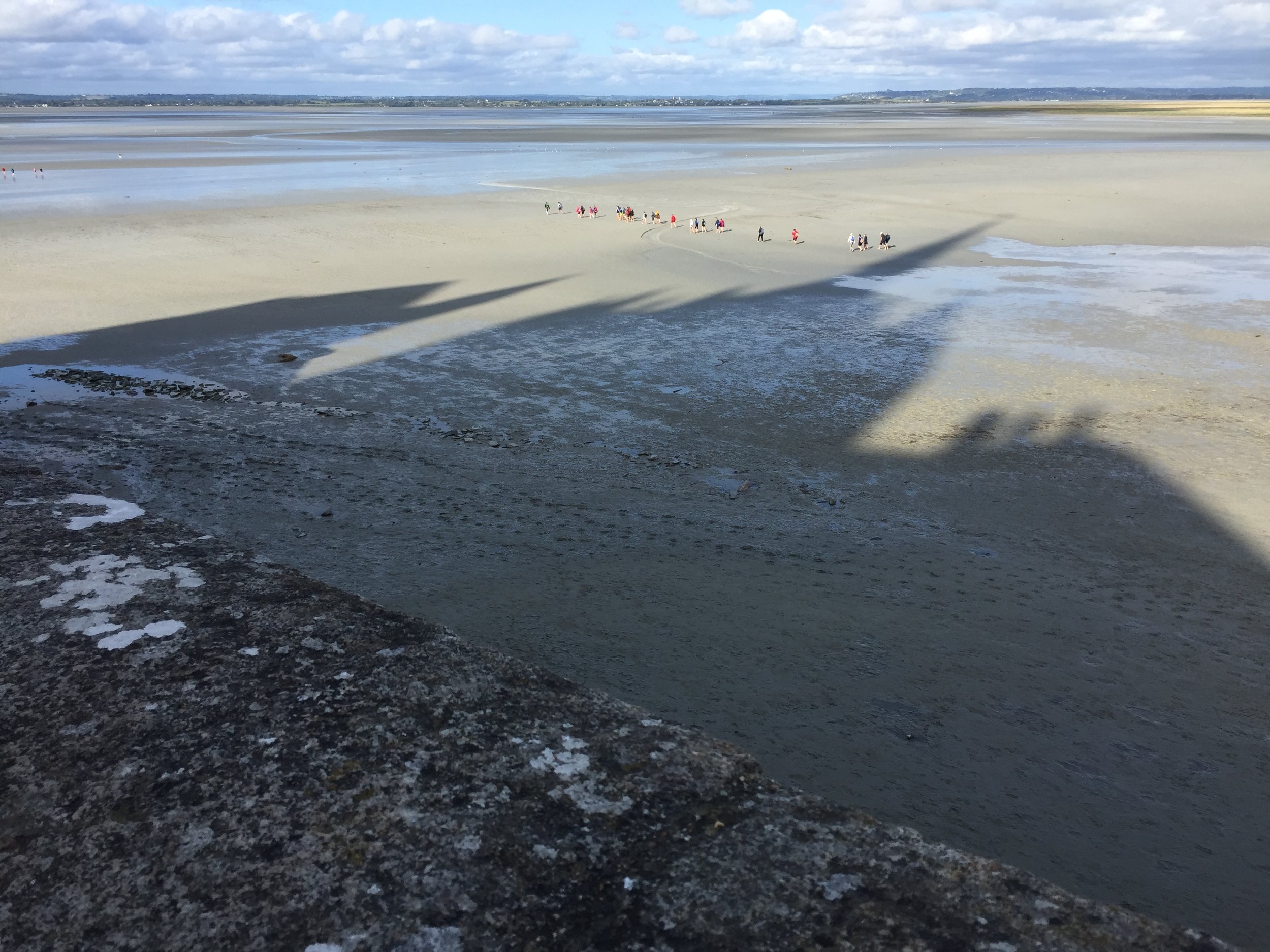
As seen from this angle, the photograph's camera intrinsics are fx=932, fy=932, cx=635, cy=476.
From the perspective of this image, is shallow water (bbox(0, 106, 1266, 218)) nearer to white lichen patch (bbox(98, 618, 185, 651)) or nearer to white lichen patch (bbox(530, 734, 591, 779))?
white lichen patch (bbox(98, 618, 185, 651))

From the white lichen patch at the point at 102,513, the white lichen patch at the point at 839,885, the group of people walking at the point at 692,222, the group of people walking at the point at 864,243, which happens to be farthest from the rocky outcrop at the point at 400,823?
the group of people walking at the point at 692,222

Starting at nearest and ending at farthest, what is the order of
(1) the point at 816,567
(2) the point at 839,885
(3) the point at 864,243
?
1. (2) the point at 839,885
2. (1) the point at 816,567
3. (3) the point at 864,243

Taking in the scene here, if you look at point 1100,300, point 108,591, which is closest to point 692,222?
point 1100,300

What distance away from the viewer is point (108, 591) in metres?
4.63

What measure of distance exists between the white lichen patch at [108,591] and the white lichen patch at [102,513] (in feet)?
2.10

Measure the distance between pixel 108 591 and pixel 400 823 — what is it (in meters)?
2.38

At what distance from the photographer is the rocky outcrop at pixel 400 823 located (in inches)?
112

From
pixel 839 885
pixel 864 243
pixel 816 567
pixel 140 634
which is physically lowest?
pixel 816 567

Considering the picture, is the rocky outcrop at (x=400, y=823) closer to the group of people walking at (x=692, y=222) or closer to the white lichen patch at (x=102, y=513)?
the white lichen patch at (x=102, y=513)

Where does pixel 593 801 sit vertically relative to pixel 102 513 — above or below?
below

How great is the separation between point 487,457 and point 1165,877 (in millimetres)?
7156

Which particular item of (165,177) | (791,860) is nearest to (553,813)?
(791,860)

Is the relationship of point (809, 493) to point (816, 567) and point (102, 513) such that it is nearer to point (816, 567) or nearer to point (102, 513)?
point (816, 567)

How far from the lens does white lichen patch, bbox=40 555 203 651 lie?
4266mm
